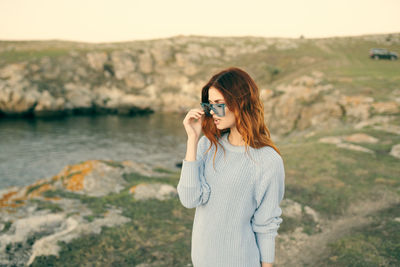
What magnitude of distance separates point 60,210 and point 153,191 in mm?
3240

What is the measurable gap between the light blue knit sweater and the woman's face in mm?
356

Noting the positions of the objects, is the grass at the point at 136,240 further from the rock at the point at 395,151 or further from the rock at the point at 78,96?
the rock at the point at 78,96

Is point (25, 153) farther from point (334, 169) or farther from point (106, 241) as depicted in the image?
point (334, 169)

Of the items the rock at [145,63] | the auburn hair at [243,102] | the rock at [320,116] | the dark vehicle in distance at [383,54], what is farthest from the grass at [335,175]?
the rock at [145,63]

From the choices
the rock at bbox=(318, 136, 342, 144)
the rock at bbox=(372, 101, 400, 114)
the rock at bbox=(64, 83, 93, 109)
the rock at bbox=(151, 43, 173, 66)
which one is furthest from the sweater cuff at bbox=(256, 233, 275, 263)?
the rock at bbox=(151, 43, 173, 66)

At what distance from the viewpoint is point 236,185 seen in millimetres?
2971

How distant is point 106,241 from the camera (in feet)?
23.0

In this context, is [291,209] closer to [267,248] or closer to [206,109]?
[267,248]

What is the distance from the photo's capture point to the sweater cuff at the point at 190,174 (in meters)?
2.88

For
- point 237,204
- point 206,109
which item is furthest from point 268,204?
point 206,109

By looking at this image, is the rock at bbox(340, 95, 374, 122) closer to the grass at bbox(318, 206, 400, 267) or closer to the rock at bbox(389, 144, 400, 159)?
the rock at bbox(389, 144, 400, 159)

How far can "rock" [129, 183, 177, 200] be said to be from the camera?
9984 mm

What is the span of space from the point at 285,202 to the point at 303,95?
1188 inches

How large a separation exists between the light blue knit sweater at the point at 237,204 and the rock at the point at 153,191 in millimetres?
7153
